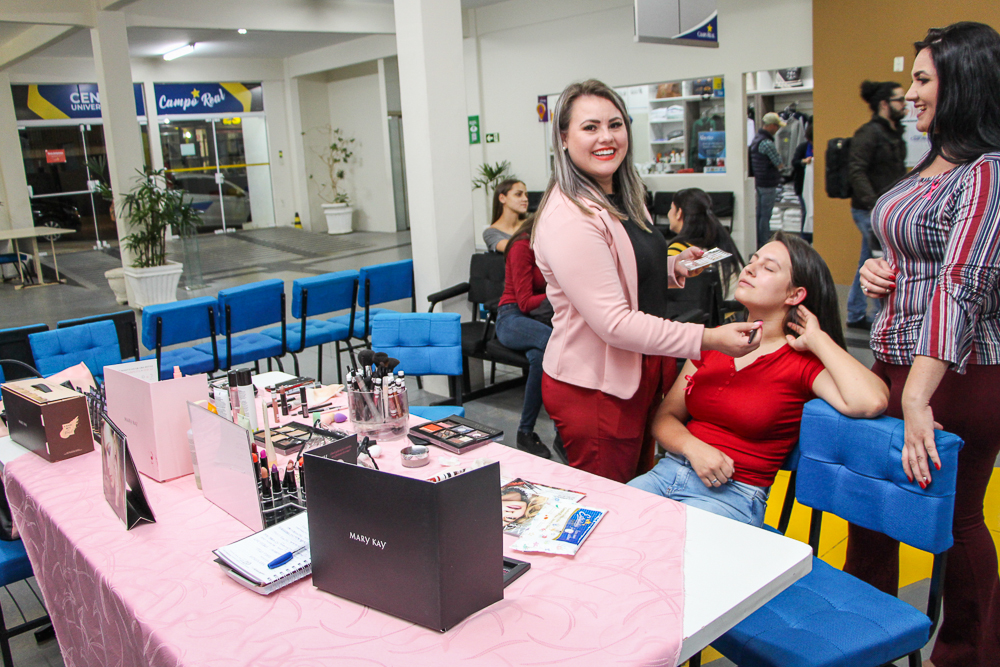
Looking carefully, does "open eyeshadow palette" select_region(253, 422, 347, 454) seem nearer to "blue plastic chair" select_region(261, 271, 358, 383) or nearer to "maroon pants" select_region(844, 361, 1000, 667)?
"maroon pants" select_region(844, 361, 1000, 667)

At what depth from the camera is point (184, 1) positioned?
338 inches

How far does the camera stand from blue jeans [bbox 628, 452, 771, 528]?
2.15m

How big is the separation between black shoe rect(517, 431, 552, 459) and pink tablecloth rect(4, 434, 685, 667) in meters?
1.91

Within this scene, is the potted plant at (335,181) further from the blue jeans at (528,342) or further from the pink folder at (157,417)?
the pink folder at (157,417)

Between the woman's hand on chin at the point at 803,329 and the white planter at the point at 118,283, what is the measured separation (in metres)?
7.83

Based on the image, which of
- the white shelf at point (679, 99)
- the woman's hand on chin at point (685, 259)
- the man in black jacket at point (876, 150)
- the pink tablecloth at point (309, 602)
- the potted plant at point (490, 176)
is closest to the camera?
the pink tablecloth at point (309, 602)

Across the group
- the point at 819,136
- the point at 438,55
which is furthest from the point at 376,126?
the point at 438,55

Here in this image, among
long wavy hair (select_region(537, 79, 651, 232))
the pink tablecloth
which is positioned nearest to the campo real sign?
the pink tablecloth

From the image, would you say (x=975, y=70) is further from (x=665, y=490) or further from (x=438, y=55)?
(x=438, y=55)

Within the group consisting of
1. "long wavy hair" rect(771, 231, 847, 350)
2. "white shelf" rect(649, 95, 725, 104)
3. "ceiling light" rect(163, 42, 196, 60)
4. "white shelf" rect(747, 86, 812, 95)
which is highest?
"ceiling light" rect(163, 42, 196, 60)

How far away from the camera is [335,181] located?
51.9 feet

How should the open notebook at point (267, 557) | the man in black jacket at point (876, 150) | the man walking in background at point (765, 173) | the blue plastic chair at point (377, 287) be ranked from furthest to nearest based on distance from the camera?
1. the man walking in background at point (765, 173)
2. the man in black jacket at point (876, 150)
3. the blue plastic chair at point (377, 287)
4. the open notebook at point (267, 557)

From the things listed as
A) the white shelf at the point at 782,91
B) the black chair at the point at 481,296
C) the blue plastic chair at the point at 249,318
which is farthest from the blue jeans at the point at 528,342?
the white shelf at the point at 782,91

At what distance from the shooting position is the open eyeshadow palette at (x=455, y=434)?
7.54ft
